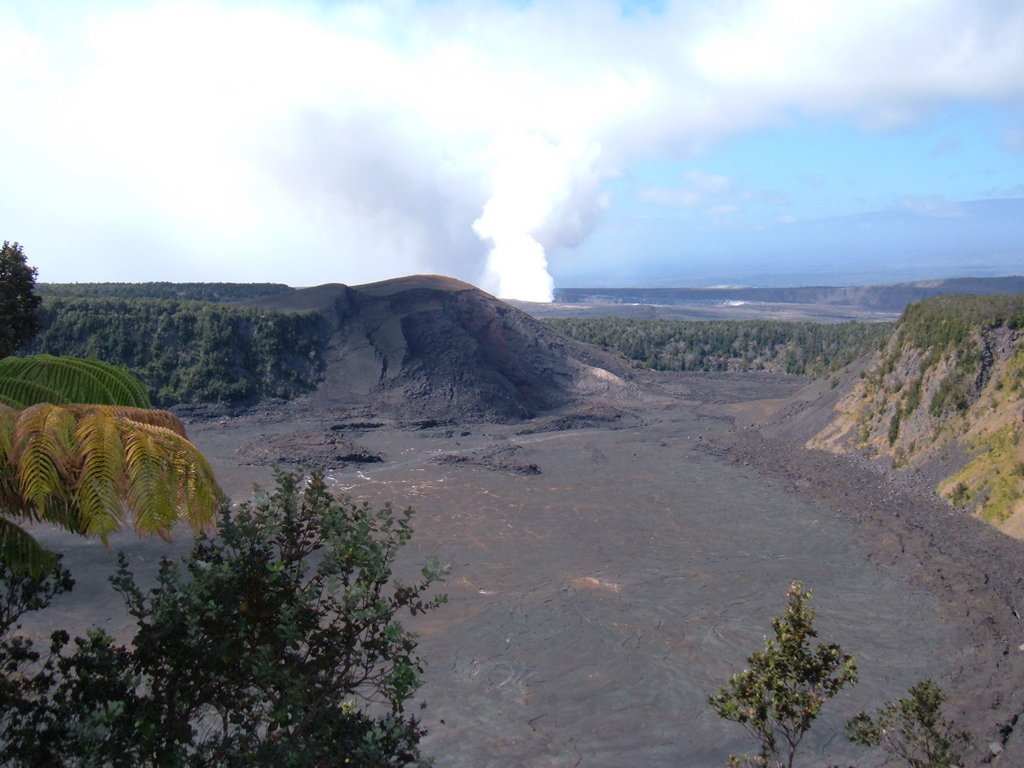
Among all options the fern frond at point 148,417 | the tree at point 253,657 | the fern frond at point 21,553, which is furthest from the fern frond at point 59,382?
the tree at point 253,657

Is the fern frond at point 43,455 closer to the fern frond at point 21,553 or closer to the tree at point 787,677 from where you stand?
the fern frond at point 21,553

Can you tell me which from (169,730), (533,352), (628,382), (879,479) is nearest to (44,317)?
(533,352)

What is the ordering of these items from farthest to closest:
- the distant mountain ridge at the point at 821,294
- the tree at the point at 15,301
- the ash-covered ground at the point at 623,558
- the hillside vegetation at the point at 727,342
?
the distant mountain ridge at the point at 821,294 < the hillside vegetation at the point at 727,342 < the tree at the point at 15,301 < the ash-covered ground at the point at 623,558

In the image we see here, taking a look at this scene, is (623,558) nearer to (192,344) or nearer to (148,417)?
(148,417)

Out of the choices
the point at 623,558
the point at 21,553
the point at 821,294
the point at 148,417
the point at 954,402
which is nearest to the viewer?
the point at 21,553

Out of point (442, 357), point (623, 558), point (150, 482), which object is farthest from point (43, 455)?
point (442, 357)

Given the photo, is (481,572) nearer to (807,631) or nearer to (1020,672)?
(1020,672)
